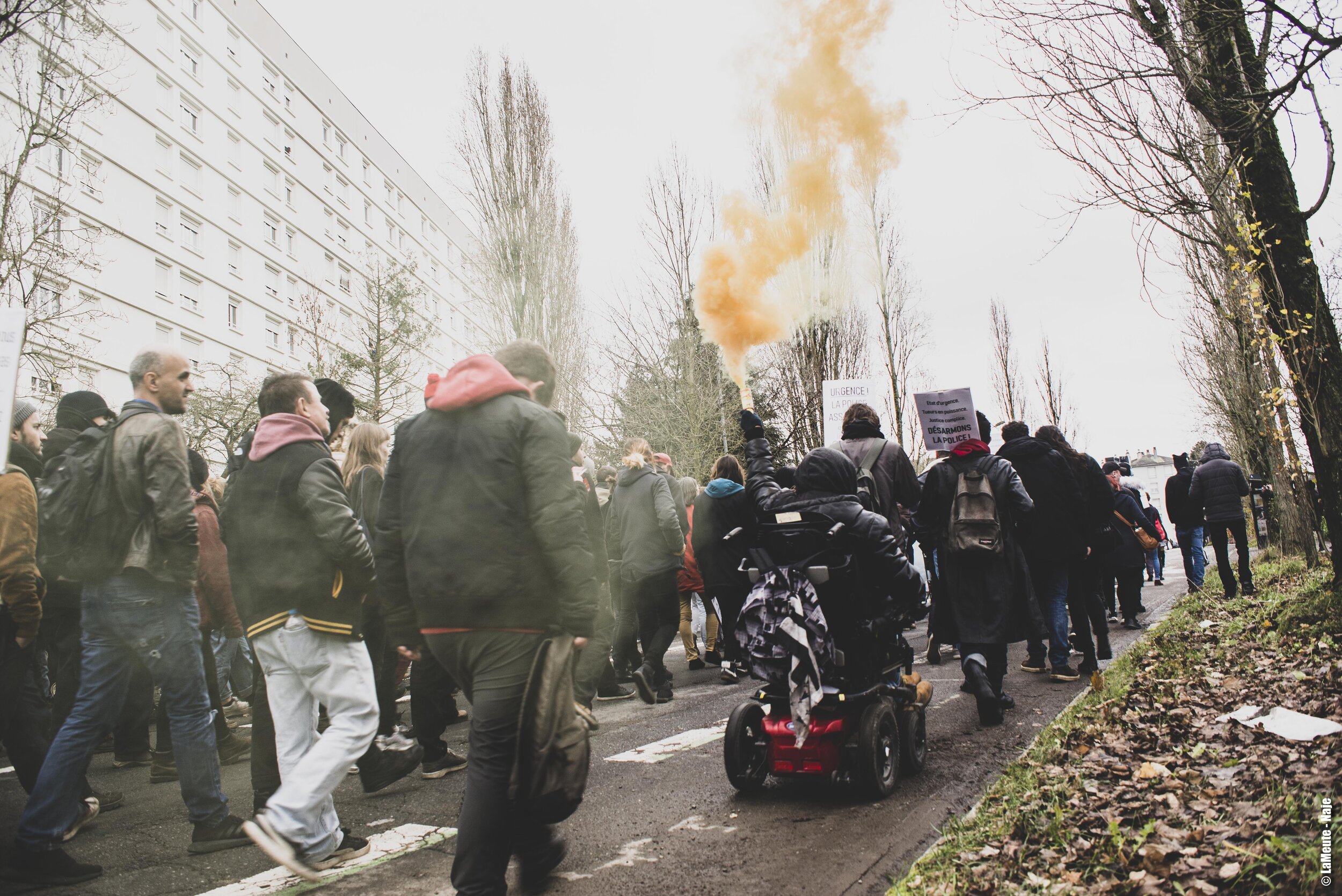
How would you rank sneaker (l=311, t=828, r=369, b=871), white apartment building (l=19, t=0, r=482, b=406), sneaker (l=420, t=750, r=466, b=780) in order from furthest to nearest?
1. white apartment building (l=19, t=0, r=482, b=406)
2. sneaker (l=420, t=750, r=466, b=780)
3. sneaker (l=311, t=828, r=369, b=871)

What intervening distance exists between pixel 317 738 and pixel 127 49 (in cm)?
3505

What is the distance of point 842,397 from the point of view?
12.3 meters

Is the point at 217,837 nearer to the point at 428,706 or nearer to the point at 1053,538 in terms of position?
the point at 428,706

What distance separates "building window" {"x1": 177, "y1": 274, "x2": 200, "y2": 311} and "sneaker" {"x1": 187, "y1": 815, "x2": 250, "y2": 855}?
32847mm

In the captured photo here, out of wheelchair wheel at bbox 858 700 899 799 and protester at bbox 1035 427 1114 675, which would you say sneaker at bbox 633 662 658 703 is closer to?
wheelchair wheel at bbox 858 700 899 799

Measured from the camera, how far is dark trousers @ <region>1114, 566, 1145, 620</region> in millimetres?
10266

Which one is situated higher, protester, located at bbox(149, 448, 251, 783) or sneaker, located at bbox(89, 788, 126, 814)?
protester, located at bbox(149, 448, 251, 783)

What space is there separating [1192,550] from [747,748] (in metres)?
11.2

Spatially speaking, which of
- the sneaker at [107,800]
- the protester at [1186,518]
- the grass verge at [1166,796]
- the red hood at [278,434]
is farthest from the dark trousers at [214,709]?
the protester at [1186,518]

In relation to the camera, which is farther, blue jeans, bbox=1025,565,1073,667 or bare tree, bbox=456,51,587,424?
bare tree, bbox=456,51,587,424

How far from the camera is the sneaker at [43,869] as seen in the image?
3.55 m

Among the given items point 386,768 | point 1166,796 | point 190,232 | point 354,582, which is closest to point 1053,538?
point 1166,796

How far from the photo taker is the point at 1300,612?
6559 mm

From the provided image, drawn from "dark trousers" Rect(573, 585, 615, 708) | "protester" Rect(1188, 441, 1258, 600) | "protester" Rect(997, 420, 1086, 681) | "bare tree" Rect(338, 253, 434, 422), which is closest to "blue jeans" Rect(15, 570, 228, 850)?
"dark trousers" Rect(573, 585, 615, 708)
